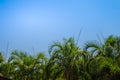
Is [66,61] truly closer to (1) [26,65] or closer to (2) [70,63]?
(2) [70,63]

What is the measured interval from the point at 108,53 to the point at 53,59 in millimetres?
4948

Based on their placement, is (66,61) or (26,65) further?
(26,65)

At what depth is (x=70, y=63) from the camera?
71.8ft

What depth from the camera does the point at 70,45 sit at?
22.6 m

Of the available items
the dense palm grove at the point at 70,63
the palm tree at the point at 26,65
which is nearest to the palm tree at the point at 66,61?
the dense palm grove at the point at 70,63

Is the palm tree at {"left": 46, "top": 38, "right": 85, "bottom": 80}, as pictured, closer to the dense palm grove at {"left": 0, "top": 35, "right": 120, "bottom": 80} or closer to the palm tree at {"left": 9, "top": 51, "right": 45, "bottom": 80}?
the dense palm grove at {"left": 0, "top": 35, "right": 120, "bottom": 80}

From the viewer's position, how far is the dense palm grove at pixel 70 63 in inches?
752

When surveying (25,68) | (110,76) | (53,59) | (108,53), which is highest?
(25,68)

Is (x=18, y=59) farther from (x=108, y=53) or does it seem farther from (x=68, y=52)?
(x=108, y=53)

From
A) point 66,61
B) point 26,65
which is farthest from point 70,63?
point 26,65

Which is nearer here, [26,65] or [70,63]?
[70,63]

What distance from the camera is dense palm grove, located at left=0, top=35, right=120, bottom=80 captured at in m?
19.1

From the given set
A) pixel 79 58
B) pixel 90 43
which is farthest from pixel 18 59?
pixel 90 43

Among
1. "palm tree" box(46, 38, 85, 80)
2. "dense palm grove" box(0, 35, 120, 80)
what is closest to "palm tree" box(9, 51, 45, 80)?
"dense palm grove" box(0, 35, 120, 80)
